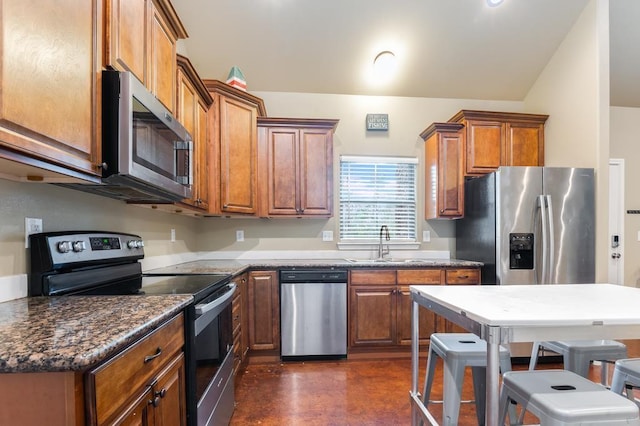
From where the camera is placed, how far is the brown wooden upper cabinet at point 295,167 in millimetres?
3176

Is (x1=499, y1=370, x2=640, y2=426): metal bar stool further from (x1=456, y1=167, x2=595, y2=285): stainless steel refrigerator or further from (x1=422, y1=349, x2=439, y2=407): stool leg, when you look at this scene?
(x1=456, y1=167, x2=595, y2=285): stainless steel refrigerator

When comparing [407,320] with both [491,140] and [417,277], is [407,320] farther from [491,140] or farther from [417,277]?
[491,140]

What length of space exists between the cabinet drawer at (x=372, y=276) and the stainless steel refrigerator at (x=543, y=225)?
0.92 meters

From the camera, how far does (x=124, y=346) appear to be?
2.85 ft

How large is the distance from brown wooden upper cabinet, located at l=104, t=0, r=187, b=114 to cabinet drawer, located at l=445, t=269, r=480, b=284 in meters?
2.67

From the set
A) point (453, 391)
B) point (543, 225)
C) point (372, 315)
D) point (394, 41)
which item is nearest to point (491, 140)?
point (543, 225)

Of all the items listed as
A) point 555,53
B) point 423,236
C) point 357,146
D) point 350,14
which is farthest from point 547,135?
point 350,14

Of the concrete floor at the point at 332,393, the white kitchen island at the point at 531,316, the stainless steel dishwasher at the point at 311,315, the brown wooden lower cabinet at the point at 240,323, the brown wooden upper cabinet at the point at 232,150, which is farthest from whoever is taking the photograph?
the stainless steel dishwasher at the point at 311,315

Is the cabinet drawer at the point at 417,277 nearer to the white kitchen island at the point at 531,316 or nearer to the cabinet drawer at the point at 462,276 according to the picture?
the cabinet drawer at the point at 462,276

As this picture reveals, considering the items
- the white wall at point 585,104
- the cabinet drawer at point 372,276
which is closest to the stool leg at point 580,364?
the cabinet drawer at point 372,276

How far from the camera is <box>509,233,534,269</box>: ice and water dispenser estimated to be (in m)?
2.77

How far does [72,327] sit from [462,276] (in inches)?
116

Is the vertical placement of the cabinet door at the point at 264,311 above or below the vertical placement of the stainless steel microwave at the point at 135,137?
below

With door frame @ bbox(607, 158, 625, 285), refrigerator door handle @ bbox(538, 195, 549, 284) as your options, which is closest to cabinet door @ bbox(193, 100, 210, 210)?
refrigerator door handle @ bbox(538, 195, 549, 284)
